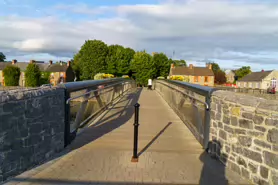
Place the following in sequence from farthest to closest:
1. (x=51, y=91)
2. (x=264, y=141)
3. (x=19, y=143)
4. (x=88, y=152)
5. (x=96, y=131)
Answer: (x=96, y=131)
(x=88, y=152)
(x=51, y=91)
(x=19, y=143)
(x=264, y=141)

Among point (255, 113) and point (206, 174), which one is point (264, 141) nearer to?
point (255, 113)

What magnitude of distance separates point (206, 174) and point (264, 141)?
46.6 inches

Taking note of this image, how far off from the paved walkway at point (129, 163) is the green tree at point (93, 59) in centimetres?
5451

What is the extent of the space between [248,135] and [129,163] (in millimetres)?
2191

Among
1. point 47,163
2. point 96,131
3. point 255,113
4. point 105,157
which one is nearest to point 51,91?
point 47,163

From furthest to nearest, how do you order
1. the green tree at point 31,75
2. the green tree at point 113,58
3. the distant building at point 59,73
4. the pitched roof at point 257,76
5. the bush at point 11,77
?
the distant building at point 59,73
the pitched roof at point 257,76
the green tree at point 113,58
the green tree at point 31,75
the bush at point 11,77

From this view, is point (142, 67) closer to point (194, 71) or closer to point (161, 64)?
point (161, 64)

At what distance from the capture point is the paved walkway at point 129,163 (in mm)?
3982

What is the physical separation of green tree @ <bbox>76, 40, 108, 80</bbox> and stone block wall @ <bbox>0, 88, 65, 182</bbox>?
185ft

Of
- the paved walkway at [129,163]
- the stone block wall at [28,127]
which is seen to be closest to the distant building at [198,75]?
the paved walkway at [129,163]

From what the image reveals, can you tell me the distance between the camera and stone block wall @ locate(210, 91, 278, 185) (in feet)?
11.5

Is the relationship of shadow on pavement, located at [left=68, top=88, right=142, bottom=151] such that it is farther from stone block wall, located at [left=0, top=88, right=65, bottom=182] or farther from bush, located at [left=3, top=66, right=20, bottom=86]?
bush, located at [left=3, top=66, right=20, bottom=86]

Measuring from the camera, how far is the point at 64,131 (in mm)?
5383

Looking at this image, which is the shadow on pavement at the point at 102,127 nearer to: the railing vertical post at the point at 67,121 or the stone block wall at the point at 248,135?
the railing vertical post at the point at 67,121
